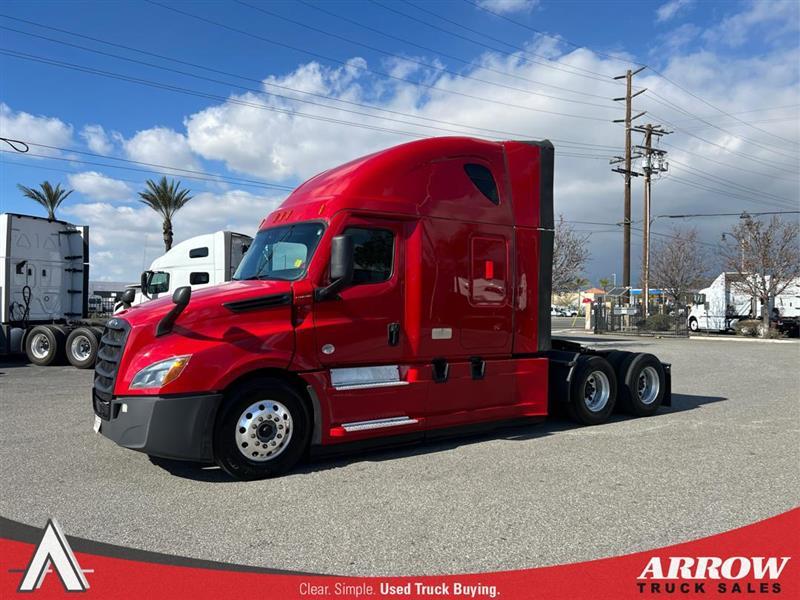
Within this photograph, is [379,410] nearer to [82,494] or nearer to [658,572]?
[82,494]

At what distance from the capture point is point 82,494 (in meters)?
5.21

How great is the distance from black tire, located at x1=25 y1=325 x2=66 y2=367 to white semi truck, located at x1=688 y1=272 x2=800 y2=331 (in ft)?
109

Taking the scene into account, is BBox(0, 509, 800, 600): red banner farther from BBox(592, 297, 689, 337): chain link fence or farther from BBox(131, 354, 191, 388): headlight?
BBox(592, 297, 689, 337): chain link fence

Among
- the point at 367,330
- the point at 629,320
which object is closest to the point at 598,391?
the point at 367,330

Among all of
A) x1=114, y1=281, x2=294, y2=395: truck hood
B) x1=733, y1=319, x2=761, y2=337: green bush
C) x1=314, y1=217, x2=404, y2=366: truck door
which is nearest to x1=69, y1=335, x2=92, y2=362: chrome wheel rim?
x1=114, y1=281, x2=294, y2=395: truck hood

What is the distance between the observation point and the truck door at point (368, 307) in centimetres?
611

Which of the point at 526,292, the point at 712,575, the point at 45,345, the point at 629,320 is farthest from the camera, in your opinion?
the point at 629,320

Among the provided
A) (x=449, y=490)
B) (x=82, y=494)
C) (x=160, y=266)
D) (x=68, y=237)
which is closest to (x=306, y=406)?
(x=449, y=490)

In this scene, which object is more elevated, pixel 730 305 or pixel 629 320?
pixel 730 305

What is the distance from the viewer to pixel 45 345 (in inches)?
589

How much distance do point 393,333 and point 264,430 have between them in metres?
1.65

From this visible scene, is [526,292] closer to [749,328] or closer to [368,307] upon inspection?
[368,307]

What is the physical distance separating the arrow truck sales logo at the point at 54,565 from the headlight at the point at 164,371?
1492 mm

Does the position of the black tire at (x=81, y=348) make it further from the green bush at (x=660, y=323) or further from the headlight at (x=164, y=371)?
the green bush at (x=660, y=323)
